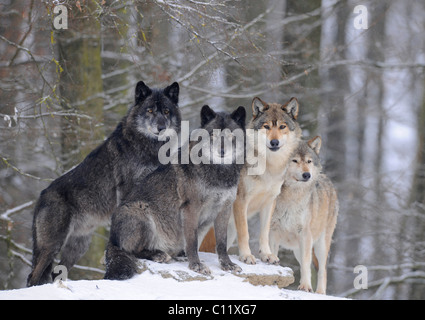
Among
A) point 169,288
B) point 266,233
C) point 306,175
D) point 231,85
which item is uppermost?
point 231,85

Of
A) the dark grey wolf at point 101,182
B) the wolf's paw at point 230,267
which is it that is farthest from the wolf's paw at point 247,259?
the dark grey wolf at point 101,182

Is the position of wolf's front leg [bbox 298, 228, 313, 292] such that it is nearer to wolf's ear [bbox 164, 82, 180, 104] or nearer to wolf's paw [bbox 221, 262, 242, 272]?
wolf's paw [bbox 221, 262, 242, 272]

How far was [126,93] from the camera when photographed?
35.0 ft

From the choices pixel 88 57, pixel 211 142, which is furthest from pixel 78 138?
pixel 211 142

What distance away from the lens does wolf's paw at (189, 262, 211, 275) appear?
6.05m

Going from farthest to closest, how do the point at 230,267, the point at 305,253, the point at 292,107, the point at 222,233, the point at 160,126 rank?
the point at 305,253, the point at 292,107, the point at 160,126, the point at 222,233, the point at 230,267

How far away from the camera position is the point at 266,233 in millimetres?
7031

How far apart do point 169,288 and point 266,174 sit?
2.09 metres

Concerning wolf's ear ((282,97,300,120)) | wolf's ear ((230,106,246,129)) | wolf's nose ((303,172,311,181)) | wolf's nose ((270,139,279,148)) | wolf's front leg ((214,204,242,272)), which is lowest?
wolf's front leg ((214,204,242,272))

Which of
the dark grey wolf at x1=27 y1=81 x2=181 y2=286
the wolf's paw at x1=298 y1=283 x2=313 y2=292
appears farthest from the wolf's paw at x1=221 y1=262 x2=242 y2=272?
the dark grey wolf at x1=27 y1=81 x2=181 y2=286

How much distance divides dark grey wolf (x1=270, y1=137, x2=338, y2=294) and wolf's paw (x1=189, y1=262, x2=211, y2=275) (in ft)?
5.73

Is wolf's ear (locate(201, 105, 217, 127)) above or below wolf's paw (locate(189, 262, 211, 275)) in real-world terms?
above

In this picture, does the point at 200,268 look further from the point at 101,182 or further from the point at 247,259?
the point at 101,182

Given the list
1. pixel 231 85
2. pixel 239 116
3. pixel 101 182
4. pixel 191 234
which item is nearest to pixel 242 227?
pixel 191 234
